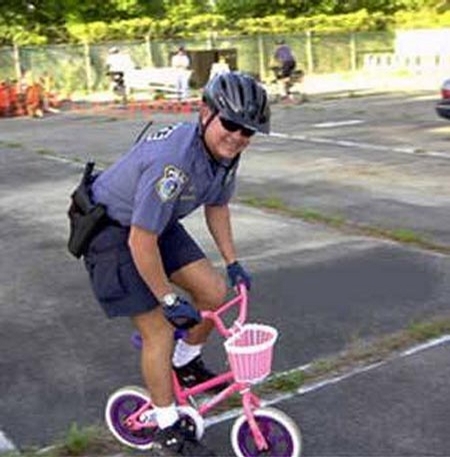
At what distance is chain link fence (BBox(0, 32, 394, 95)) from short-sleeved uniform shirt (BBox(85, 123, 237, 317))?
27056mm

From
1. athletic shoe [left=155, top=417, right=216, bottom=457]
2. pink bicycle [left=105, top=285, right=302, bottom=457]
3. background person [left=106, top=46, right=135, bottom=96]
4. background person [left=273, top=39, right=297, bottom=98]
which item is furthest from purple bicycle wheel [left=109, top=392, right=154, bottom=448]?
background person [left=106, top=46, right=135, bottom=96]

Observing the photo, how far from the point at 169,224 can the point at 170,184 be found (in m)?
0.36

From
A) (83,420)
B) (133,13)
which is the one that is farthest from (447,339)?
(133,13)

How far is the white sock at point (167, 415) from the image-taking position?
3.52 metres

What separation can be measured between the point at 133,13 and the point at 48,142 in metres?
24.2

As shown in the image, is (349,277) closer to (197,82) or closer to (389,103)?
(389,103)

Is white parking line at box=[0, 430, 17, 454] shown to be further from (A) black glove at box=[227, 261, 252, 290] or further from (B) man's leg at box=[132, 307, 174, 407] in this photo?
(A) black glove at box=[227, 261, 252, 290]

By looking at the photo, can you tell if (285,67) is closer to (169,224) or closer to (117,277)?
(169,224)

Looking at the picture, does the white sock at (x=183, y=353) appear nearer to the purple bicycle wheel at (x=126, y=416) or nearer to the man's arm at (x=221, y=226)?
the purple bicycle wheel at (x=126, y=416)

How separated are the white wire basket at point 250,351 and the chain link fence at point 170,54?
27480mm

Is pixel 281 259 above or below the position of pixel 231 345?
below

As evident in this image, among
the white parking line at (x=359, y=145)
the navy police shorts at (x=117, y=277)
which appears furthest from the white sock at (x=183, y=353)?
the white parking line at (x=359, y=145)

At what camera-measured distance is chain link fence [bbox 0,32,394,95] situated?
30188 mm

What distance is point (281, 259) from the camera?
6941mm
